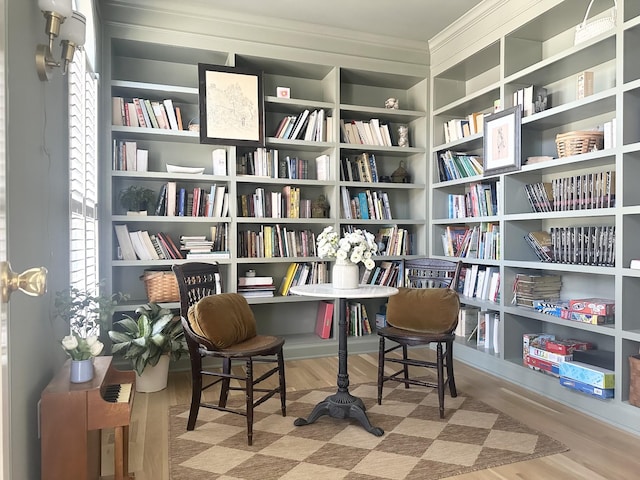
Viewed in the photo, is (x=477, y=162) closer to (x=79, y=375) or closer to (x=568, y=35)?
(x=568, y=35)

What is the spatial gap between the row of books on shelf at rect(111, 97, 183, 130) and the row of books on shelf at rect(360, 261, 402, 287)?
6.63ft

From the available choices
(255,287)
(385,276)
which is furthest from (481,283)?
(255,287)

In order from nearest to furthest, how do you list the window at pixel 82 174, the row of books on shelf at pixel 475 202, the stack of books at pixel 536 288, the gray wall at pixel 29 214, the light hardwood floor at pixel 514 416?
the gray wall at pixel 29 214
the light hardwood floor at pixel 514 416
the window at pixel 82 174
the stack of books at pixel 536 288
the row of books on shelf at pixel 475 202

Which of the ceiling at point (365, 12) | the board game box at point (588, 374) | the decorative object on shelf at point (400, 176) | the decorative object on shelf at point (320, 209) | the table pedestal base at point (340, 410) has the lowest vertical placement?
the table pedestal base at point (340, 410)

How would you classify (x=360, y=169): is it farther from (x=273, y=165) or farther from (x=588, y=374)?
(x=588, y=374)

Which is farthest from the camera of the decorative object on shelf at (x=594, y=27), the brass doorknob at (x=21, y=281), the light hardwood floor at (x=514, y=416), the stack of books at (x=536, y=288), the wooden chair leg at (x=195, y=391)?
the stack of books at (x=536, y=288)

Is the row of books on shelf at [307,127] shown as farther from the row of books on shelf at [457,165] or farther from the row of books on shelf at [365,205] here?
the row of books on shelf at [457,165]

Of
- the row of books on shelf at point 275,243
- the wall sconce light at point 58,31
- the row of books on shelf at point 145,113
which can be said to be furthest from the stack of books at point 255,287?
the wall sconce light at point 58,31

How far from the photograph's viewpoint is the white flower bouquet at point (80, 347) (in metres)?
1.66

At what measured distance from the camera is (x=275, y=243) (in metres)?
4.02

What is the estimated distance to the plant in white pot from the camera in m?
3.08

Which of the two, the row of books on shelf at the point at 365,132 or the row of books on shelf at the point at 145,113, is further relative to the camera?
the row of books on shelf at the point at 365,132

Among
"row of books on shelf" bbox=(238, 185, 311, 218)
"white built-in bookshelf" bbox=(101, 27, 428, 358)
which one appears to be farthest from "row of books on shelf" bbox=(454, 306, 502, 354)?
"row of books on shelf" bbox=(238, 185, 311, 218)

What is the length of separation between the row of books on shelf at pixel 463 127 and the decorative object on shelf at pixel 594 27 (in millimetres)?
926
